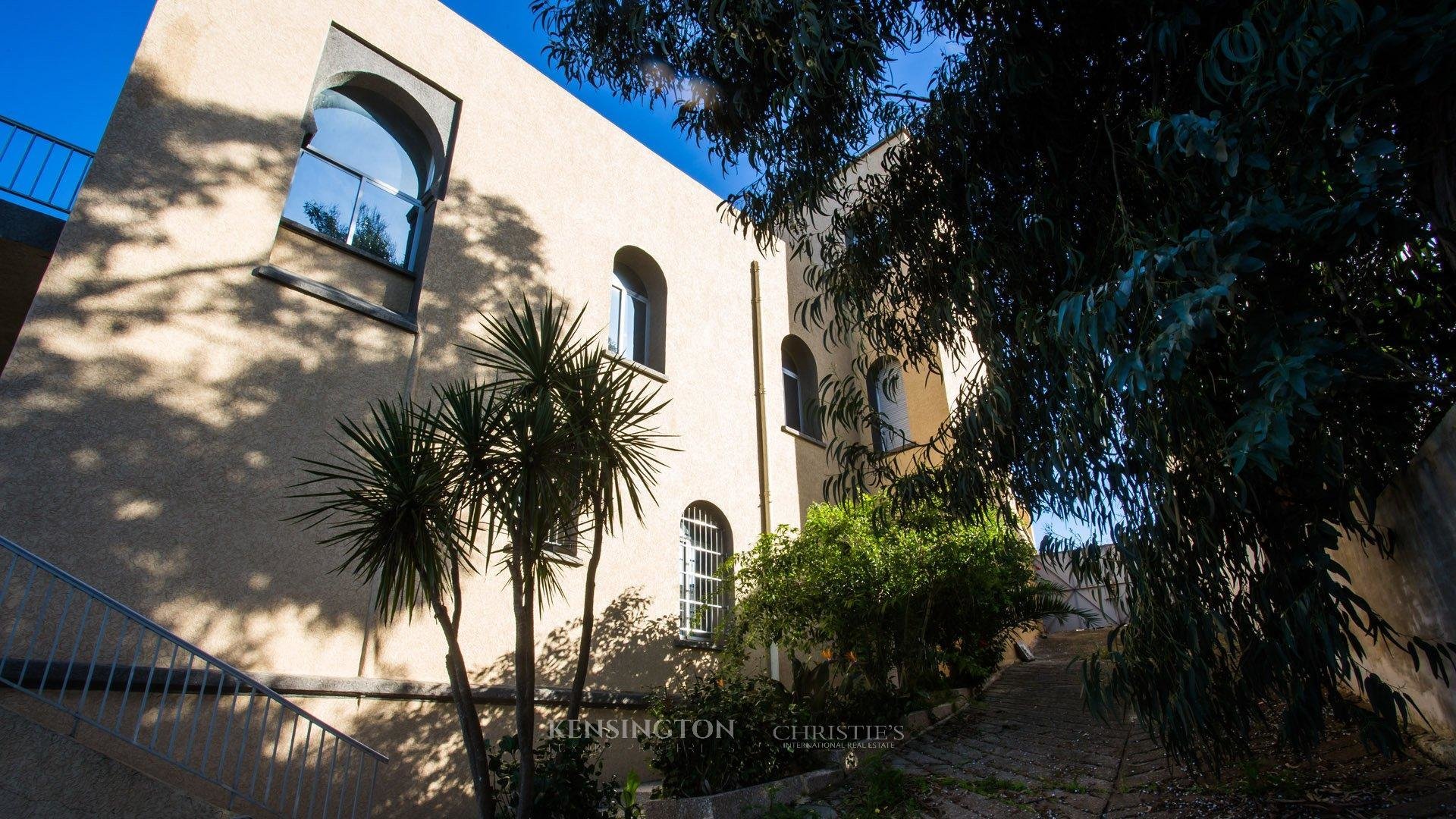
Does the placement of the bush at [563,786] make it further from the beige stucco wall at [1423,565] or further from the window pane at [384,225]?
the window pane at [384,225]

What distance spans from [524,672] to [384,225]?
564 cm

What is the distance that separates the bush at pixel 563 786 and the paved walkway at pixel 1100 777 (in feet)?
6.11

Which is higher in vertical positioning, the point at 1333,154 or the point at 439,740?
the point at 1333,154

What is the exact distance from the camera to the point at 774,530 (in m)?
11.1

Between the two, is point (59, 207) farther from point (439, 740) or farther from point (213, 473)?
point (439, 740)

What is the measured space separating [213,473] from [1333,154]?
776cm

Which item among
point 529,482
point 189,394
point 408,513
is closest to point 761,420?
point 529,482

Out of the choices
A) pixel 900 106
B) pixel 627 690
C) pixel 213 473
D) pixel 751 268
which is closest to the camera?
pixel 900 106

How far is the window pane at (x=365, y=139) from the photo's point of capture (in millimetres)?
8555

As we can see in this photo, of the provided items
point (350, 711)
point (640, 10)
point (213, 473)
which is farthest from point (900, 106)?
point (350, 711)

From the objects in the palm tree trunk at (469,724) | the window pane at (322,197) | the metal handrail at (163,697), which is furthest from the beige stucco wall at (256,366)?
the palm tree trunk at (469,724)

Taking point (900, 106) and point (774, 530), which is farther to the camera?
point (774, 530)

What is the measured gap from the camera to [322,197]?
8.15 m

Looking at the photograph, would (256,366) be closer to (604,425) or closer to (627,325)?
(604,425)
